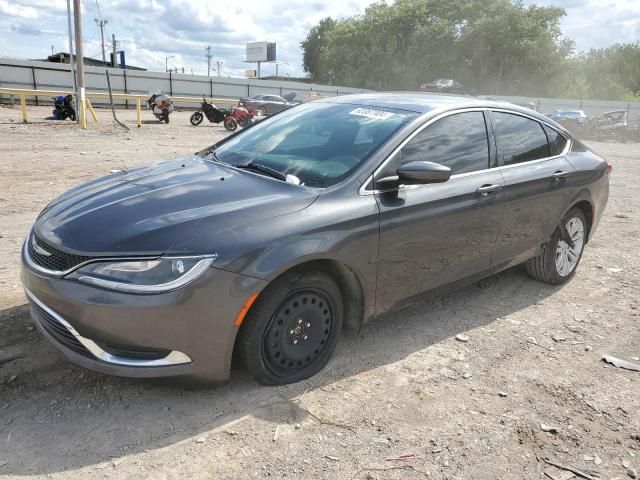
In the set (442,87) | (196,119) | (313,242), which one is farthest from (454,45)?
(313,242)

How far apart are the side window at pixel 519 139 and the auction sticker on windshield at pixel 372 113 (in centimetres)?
98

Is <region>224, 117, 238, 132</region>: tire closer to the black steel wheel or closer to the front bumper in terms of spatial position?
the black steel wheel

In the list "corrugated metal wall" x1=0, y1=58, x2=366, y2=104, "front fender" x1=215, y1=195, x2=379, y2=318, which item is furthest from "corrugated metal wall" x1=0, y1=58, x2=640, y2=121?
"front fender" x1=215, y1=195, x2=379, y2=318

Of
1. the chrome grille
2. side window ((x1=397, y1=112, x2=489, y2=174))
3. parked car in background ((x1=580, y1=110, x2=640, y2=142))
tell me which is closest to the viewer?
the chrome grille

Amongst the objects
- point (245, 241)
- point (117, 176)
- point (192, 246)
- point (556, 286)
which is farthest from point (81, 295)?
point (556, 286)

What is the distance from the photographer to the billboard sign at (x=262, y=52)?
80.4 m

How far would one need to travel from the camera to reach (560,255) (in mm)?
4852

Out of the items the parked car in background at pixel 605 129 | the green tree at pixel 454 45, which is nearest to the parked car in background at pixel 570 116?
the parked car in background at pixel 605 129

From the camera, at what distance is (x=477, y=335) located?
3.91 meters

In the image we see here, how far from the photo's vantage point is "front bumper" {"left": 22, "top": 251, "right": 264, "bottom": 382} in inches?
98.3

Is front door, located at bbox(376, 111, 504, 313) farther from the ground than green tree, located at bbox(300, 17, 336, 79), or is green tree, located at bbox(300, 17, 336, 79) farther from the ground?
green tree, located at bbox(300, 17, 336, 79)

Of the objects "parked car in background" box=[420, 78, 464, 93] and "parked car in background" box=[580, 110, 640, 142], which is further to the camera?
"parked car in background" box=[420, 78, 464, 93]

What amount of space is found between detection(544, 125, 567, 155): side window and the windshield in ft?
5.48

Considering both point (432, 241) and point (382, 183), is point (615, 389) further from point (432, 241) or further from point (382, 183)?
point (382, 183)
